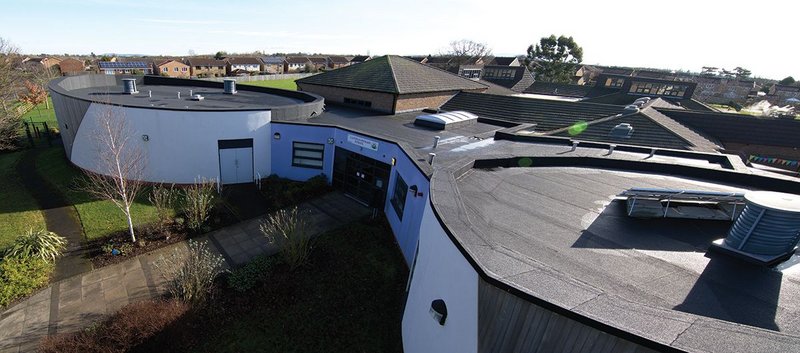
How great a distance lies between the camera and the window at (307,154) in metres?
21.7

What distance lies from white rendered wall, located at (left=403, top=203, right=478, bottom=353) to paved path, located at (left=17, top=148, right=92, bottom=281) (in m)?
13.2

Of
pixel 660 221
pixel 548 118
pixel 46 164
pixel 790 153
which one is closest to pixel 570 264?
pixel 660 221

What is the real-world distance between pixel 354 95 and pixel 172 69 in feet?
280

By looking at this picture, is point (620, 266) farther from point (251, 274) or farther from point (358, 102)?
point (358, 102)

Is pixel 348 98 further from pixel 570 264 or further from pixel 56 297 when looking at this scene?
pixel 570 264

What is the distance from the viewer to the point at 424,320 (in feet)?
29.1

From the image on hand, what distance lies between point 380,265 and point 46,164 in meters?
24.3

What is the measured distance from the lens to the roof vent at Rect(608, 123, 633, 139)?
2209 cm

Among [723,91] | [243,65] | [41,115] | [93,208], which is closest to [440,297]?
[93,208]

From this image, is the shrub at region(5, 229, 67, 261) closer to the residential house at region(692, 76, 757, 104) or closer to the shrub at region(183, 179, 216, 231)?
the shrub at region(183, 179, 216, 231)

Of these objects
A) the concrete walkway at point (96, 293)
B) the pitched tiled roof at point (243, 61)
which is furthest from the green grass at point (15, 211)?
the pitched tiled roof at point (243, 61)

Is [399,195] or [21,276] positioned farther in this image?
[399,195]

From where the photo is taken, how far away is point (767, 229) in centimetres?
725

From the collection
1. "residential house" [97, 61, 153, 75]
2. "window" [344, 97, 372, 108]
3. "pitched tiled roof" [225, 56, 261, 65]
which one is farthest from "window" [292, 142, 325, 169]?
"pitched tiled roof" [225, 56, 261, 65]
